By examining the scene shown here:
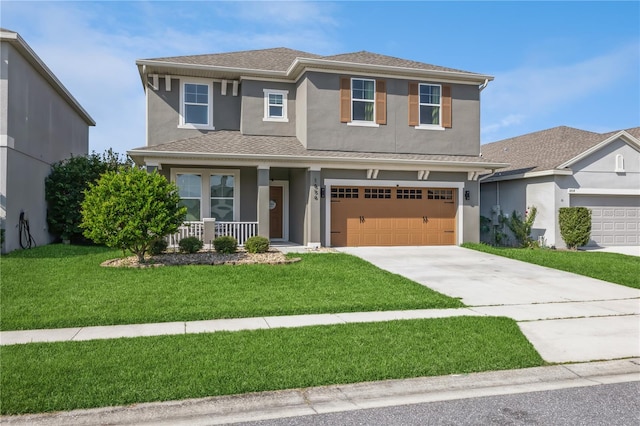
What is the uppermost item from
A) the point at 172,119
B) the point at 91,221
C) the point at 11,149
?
the point at 172,119

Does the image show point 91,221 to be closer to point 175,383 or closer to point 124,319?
point 124,319

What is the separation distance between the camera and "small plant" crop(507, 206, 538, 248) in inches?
754

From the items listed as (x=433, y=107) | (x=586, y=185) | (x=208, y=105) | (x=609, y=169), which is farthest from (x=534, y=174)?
(x=208, y=105)

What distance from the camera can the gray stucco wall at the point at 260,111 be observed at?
57.5ft

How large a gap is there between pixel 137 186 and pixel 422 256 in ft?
28.8

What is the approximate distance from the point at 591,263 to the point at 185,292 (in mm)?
11627

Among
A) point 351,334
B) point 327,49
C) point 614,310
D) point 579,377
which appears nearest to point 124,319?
point 351,334

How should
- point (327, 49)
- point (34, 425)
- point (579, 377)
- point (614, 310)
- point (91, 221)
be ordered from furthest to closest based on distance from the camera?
point (327, 49), point (91, 221), point (614, 310), point (579, 377), point (34, 425)

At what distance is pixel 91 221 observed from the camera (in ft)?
38.0

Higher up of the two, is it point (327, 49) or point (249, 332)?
point (327, 49)

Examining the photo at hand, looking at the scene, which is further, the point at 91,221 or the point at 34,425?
the point at 91,221

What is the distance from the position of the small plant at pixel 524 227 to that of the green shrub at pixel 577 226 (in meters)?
1.41

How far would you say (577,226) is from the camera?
17734 mm

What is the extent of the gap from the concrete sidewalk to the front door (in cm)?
1421
